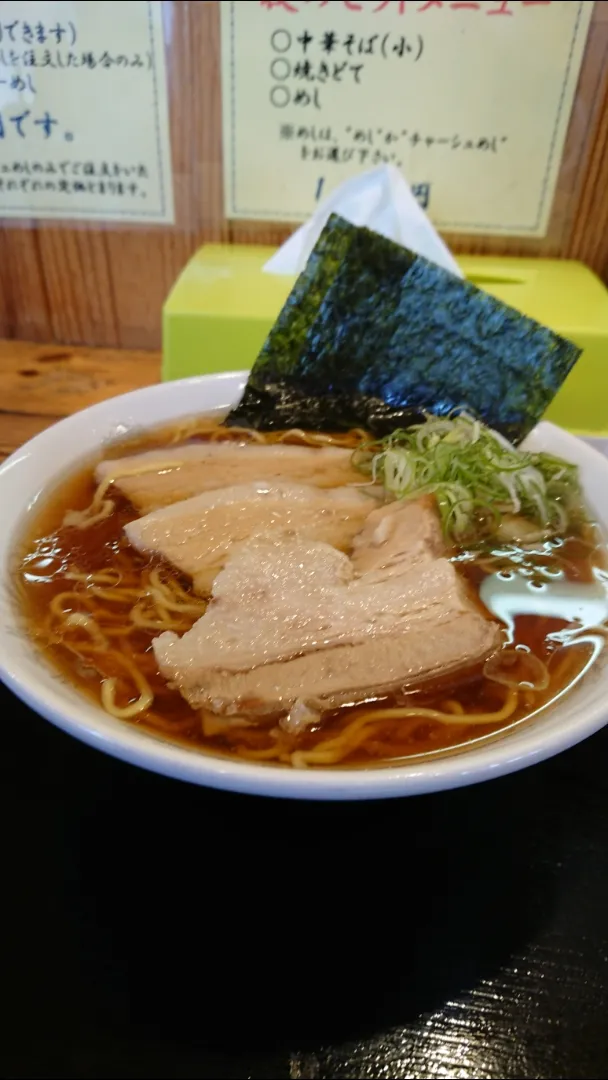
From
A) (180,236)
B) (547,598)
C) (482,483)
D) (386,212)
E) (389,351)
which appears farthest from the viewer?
(180,236)

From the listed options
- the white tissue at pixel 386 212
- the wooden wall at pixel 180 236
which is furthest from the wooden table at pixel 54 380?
the white tissue at pixel 386 212

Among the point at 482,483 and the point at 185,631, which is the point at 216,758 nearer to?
the point at 185,631

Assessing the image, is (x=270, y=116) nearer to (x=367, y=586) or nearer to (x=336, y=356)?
(x=336, y=356)

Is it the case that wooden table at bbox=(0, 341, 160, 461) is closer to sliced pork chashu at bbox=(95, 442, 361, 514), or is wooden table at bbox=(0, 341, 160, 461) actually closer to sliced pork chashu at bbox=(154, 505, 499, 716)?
sliced pork chashu at bbox=(95, 442, 361, 514)

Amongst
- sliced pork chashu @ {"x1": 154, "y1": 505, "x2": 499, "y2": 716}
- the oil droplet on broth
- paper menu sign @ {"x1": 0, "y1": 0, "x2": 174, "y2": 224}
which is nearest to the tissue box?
paper menu sign @ {"x1": 0, "y1": 0, "x2": 174, "y2": 224}

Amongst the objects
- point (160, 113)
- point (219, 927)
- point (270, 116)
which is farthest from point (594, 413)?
point (219, 927)

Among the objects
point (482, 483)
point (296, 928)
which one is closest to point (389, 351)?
point (482, 483)
